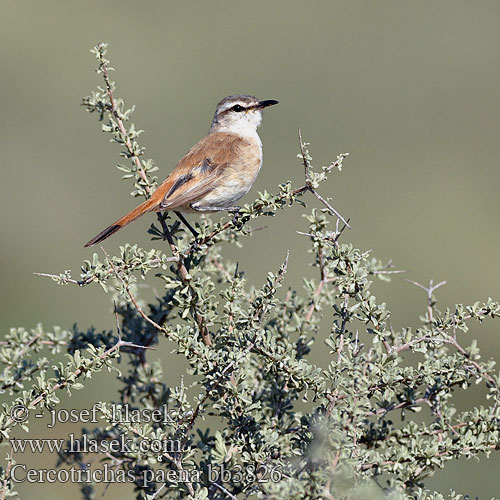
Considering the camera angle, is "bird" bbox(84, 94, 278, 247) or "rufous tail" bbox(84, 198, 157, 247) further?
"bird" bbox(84, 94, 278, 247)

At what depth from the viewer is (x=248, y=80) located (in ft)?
42.7

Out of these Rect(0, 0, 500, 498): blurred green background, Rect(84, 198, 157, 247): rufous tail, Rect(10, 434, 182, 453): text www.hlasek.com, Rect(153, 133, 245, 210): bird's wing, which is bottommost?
Rect(10, 434, 182, 453): text www.hlasek.com

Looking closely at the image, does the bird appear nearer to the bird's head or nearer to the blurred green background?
the bird's head

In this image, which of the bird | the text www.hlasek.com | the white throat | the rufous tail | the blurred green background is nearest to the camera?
the text www.hlasek.com

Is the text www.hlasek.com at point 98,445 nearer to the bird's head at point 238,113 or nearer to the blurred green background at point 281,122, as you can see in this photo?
the bird's head at point 238,113

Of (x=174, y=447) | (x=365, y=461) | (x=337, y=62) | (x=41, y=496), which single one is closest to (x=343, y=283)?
(x=365, y=461)

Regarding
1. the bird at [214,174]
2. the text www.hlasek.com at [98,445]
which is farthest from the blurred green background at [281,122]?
the text www.hlasek.com at [98,445]

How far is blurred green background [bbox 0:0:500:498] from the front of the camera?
9266mm

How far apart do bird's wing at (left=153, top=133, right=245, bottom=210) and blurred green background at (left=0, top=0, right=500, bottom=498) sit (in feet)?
8.86

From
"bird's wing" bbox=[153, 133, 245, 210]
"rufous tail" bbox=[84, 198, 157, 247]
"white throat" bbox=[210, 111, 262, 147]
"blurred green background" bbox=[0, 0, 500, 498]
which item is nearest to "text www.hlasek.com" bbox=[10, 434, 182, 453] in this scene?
"rufous tail" bbox=[84, 198, 157, 247]

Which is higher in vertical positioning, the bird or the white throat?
the white throat

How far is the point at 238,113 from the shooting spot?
5.64m

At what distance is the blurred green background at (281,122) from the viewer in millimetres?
9266

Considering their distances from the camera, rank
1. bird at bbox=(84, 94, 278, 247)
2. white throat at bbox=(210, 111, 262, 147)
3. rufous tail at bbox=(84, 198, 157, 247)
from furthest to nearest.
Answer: white throat at bbox=(210, 111, 262, 147) < bird at bbox=(84, 94, 278, 247) < rufous tail at bbox=(84, 198, 157, 247)
